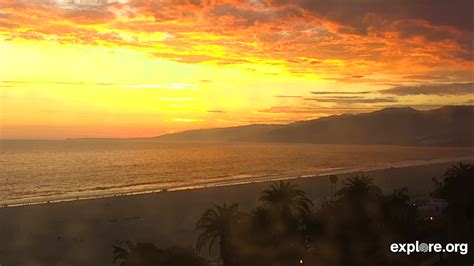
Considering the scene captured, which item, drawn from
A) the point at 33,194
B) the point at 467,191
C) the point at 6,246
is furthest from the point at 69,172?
the point at 467,191

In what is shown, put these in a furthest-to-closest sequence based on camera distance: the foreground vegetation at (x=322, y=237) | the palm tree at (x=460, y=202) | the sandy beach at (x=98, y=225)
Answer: the sandy beach at (x=98, y=225), the palm tree at (x=460, y=202), the foreground vegetation at (x=322, y=237)

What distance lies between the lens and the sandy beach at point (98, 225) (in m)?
31.9

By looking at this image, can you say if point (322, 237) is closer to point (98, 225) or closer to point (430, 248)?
point (430, 248)

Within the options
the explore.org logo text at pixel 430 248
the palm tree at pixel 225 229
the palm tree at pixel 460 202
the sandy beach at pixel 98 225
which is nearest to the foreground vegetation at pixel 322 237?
the palm tree at pixel 225 229

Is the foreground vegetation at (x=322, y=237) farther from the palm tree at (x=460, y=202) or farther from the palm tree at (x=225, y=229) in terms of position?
the palm tree at (x=460, y=202)

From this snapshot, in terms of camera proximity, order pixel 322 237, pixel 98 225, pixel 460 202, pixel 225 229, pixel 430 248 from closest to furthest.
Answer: pixel 430 248 → pixel 225 229 → pixel 322 237 → pixel 460 202 → pixel 98 225

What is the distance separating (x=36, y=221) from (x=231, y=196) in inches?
964

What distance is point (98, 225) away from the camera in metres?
41.5

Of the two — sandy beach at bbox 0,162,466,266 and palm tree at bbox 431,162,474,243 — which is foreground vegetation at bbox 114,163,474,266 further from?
sandy beach at bbox 0,162,466,266

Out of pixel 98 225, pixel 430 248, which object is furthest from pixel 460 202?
pixel 98 225

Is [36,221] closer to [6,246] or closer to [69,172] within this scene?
[6,246]

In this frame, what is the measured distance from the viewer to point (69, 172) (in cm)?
10531

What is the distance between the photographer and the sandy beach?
105 ft

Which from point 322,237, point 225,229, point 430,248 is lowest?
point 225,229
